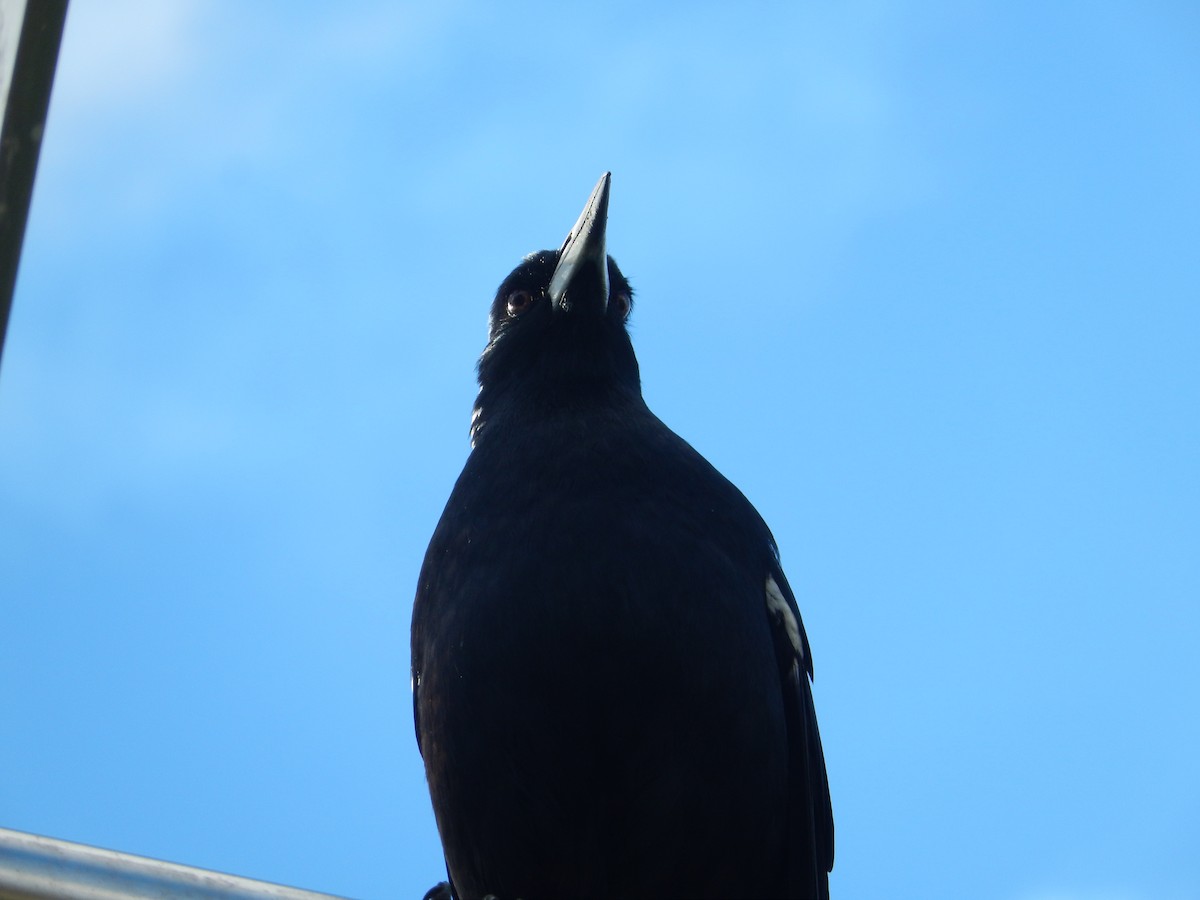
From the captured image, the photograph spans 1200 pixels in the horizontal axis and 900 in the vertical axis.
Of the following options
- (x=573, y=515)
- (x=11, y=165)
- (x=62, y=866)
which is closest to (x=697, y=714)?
(x=573, y=515)

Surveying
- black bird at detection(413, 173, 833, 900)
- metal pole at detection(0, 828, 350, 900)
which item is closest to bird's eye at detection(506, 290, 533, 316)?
black bird at detection(413, 173, 833, 900)

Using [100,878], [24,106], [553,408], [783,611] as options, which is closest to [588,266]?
[553,408]

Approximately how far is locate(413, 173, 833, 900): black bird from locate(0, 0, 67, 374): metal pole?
89.6 inches

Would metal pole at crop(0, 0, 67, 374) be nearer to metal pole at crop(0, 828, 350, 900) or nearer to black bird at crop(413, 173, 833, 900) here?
metal pole at crop(0, 828, 350, 900)

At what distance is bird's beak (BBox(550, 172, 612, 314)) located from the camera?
252 inches

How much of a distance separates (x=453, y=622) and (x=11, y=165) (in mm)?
2420

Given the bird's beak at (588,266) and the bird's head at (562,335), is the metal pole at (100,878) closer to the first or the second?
the bird's head at (562,335)

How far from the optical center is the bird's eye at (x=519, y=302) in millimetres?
6582

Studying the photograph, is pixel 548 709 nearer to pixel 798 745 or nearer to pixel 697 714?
pixel 697 714

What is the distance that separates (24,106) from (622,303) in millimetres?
4228

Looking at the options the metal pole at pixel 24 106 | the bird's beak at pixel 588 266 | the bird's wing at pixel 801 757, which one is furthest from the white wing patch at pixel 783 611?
the metal pole at pixel 24 106

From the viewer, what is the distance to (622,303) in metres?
6.81

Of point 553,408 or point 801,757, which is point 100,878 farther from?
point 553,408

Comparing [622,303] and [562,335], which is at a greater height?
[622,303]
